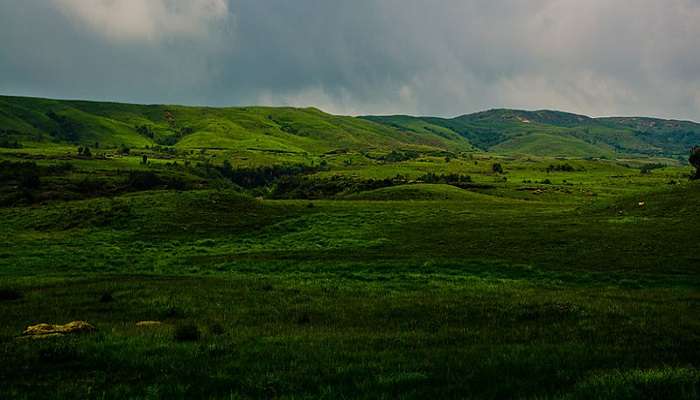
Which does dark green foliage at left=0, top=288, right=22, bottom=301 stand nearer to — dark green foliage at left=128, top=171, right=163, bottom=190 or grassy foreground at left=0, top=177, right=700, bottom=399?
Answer: grassy foreground at left=0, top=177, right=700, bottom=399

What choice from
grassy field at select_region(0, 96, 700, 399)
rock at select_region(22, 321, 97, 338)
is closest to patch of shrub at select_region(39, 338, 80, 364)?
grassy field at select_region(0, 96, 700, 399)

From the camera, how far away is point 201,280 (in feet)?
110

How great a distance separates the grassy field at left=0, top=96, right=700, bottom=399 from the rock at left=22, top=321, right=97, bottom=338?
20.9 inches

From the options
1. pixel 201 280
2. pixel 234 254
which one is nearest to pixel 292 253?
pixel 234 254

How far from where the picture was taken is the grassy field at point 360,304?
37.8 ft

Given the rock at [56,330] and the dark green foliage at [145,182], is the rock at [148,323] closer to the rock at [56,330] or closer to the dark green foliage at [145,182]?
the rock at [56,330]

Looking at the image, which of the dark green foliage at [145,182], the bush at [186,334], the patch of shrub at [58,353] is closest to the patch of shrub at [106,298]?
the bush at [186,334]

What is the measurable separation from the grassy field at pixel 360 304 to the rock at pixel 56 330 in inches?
20.9

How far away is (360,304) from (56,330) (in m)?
12.3

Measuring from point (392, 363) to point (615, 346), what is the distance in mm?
6513

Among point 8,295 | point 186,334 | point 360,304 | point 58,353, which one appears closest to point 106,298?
point 8,295

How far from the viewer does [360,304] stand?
23578 mm

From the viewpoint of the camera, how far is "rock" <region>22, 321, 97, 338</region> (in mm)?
16438

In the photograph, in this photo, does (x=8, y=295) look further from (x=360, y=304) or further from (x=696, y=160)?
(x=696, y=160)
